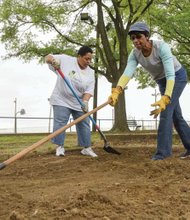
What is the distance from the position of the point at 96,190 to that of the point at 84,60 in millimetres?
3394

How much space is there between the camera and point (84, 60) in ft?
22.0

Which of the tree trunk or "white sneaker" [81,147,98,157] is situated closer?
"white sneaker" [81,147,98,157]

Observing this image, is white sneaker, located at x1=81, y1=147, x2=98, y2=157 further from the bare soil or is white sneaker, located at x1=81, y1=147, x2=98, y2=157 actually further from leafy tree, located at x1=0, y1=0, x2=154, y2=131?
leafy tree, located at x1=0, y1=0, x2=154, y2=131

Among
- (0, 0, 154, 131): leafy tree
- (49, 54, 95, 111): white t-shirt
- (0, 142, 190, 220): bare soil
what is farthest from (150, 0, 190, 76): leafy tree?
(0, 142, 190, 220): bare soil

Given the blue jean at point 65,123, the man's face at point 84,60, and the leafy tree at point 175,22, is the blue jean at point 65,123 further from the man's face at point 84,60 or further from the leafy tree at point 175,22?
the leafy tree at point 175,22

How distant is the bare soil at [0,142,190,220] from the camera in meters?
2.88

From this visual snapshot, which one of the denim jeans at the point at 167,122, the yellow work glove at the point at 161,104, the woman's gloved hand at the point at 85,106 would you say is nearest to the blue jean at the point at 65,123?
the woman's gloved hand at the point at 85,106

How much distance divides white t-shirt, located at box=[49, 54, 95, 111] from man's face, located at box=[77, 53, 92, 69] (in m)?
0.07

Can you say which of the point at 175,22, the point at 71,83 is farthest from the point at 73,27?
the point at 71,83

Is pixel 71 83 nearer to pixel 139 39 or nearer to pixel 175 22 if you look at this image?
pixel 139 39

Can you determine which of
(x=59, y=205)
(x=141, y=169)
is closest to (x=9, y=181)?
(x=141, y=169)

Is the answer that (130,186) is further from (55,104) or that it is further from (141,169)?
(55,104)

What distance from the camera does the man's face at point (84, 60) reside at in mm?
6645

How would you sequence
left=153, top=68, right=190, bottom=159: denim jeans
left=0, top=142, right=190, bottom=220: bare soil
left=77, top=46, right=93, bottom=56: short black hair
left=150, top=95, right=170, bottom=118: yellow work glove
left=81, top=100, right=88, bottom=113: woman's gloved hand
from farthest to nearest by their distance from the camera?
1. left=81, top=100, right=88, bottom=113: woman's gloved hand
2. left=77, top=46, right=93, bottom=56: short black hair
3. left=153, top=68, right=190, bottom=159: denim jeans
4. left=150, top=95, right=170, bottom=118: yellow work glove
5. left=0, top=142, right=190, bottom=220: bare soil
